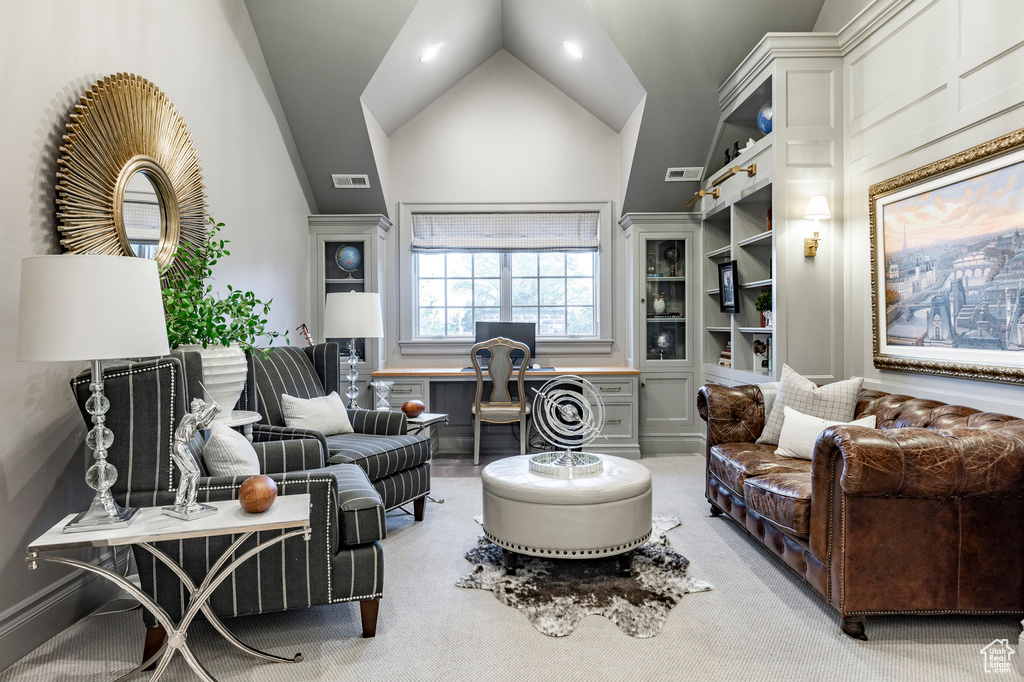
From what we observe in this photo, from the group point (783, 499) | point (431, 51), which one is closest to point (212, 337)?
point (783, 499)

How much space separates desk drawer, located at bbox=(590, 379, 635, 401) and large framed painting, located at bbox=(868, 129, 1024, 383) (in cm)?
205

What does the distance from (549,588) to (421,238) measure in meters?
3.76

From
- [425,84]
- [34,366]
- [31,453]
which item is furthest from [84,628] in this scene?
[425,84]

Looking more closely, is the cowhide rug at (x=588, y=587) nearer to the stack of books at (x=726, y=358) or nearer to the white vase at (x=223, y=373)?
the white vase at (x=223, y=373)

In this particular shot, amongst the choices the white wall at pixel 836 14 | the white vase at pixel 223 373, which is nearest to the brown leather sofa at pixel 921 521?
the white vase at pixel 223 373

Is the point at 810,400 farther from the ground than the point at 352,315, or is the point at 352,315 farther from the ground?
the point at 352,315

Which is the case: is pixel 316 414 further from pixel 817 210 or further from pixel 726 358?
pixel 726 358

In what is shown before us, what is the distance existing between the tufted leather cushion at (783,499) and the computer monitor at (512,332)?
2759 millimetres

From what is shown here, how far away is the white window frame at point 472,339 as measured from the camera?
18.1ft

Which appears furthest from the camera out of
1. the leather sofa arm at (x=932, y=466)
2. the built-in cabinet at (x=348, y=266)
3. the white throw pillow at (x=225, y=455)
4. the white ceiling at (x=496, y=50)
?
the built-in cabinet at (x=348, y=266)

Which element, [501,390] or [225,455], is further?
[501,390]

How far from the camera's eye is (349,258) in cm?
526

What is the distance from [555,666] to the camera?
1.91 metres

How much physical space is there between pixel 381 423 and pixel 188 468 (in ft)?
5.74
